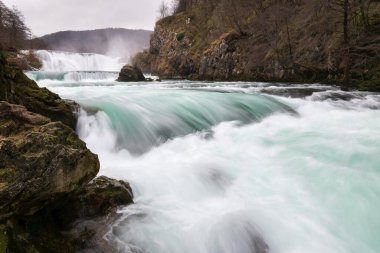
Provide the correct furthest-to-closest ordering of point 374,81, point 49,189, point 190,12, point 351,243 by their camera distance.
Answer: point 190,12
point 374,81
point 351,243
point 49,189

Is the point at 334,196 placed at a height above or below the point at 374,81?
below

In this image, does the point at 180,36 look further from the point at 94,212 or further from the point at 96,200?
the point at 94,212

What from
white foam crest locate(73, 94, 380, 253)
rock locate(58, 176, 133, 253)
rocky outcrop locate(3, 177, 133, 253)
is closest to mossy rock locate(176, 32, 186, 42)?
white foam crest locate(73, 94, 380, 253)

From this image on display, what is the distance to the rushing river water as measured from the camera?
4.83 m

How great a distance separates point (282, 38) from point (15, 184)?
25.9m

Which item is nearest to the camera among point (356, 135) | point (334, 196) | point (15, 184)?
point (15, 184)

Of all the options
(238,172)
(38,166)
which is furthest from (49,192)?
(238,172)

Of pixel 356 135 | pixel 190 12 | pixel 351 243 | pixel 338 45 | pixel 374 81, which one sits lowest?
pixel 351 243

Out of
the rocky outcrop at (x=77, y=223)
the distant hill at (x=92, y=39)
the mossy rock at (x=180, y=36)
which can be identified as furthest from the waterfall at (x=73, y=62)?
the distant hill at (x=92, y=39)

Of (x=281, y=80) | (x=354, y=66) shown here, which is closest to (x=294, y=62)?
(x=281, y=80)

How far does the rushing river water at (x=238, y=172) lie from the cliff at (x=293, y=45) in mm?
6910

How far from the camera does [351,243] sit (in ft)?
16.0

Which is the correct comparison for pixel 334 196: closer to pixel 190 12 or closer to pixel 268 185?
pixel 268 185

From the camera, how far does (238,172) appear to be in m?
7.22
